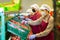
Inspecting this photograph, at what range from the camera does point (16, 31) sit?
5.24 feet

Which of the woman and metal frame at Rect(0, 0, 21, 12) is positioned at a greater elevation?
metal frame at Rect(0, 0, 21, 12)

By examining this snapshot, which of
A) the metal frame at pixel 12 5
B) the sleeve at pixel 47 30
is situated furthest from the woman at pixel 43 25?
the metal frame at pixel 12 5

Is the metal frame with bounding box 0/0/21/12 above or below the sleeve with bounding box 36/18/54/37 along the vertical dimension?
above

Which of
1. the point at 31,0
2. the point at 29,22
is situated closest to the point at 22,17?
the point at 29,22

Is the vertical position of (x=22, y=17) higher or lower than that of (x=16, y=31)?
higher

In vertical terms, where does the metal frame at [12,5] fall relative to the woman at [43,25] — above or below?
above

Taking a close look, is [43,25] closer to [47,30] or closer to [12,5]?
[47,30]

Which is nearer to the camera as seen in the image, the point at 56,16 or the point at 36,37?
the point at 56,16

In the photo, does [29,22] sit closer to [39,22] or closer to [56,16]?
[39,22]

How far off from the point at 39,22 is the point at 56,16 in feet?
1.96

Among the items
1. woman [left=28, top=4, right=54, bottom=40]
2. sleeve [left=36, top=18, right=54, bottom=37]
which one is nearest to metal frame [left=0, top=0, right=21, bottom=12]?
woman [left=28, top=4, right=54, bottom=40]

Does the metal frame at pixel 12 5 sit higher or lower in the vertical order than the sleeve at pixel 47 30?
higher

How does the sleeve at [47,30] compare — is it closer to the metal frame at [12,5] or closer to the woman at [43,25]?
the woman at [43,25]

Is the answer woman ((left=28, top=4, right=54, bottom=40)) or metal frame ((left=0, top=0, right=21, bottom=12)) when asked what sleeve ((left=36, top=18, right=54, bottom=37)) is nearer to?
woman ((left=28, top=4, right=54, bottom=40))
